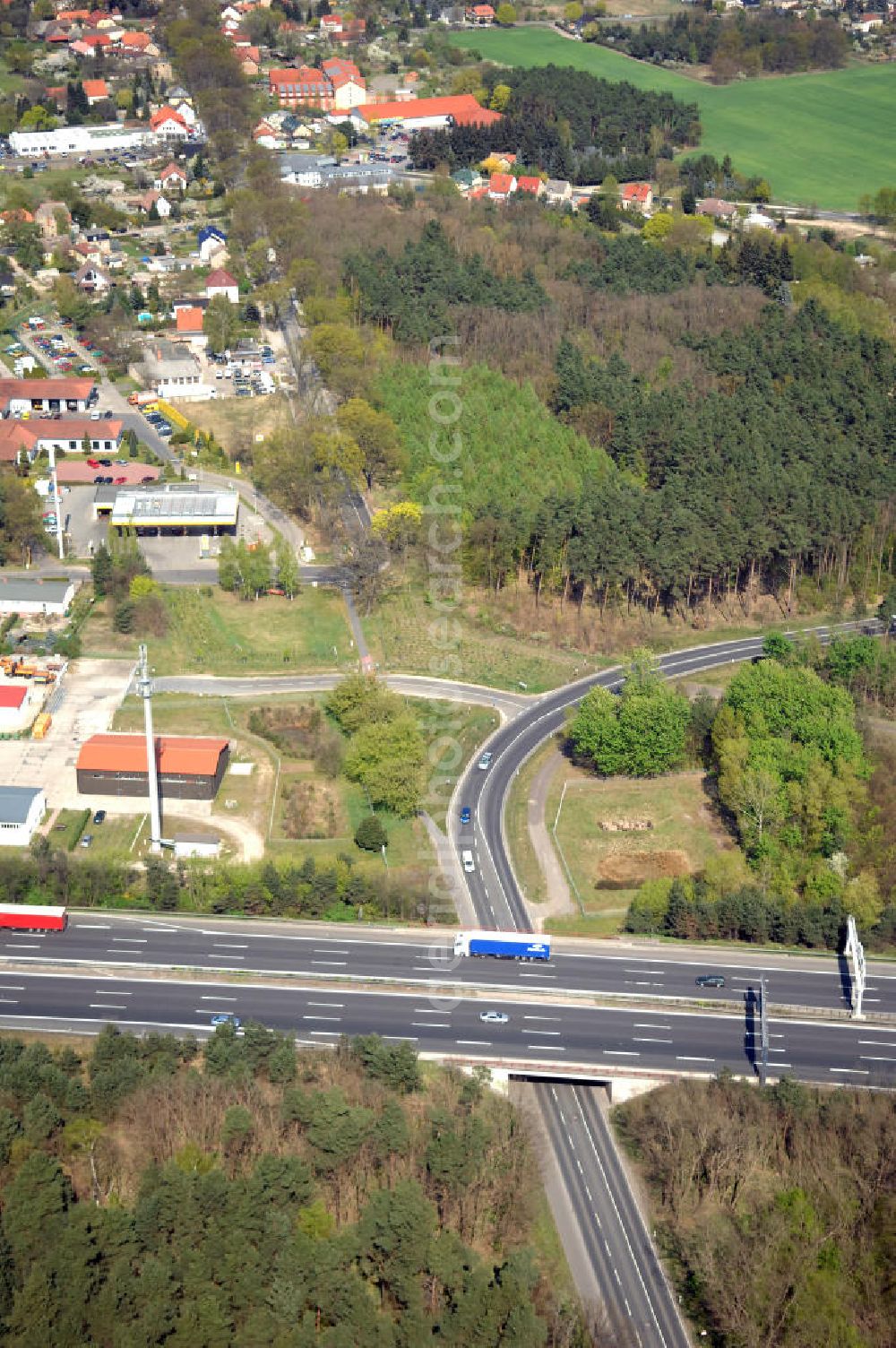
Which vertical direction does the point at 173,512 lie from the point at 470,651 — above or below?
above

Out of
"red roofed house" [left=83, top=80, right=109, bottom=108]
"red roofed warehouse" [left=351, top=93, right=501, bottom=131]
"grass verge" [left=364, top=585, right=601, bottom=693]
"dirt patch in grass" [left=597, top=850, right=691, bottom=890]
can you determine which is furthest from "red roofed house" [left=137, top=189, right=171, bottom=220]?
"dirt patch in grass" [left=597, top=850, right=691, bottom=890]

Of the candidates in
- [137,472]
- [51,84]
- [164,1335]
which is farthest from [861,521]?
[51,84]

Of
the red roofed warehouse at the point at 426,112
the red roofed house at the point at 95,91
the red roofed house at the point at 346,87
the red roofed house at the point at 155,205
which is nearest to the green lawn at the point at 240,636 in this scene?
the red roofed house at the point at 155,205

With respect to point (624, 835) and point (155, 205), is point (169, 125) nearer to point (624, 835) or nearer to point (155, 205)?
point (155, 205)

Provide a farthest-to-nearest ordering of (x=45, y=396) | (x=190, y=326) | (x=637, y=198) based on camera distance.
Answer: (x=637, y=198)
(x=190, y=326)
(x=45, y=396)

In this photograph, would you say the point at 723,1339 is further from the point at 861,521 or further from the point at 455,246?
the point at 455,246

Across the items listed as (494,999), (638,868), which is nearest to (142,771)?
(494,999)
